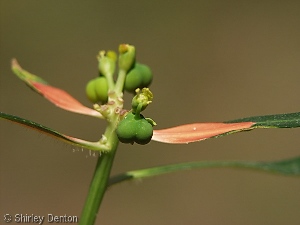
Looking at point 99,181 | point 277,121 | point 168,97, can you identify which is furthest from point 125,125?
point 168,97

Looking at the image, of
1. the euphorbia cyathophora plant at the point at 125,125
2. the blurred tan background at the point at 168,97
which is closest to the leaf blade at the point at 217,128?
the euphorbia cyathophora plant at the point at 125,125

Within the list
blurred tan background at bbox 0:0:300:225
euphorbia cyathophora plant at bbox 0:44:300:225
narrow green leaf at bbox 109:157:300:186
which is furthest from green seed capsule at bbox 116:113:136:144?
blurred tan background at bbox 0:0:300:225

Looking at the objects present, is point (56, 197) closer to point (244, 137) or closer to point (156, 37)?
point (244, 137)

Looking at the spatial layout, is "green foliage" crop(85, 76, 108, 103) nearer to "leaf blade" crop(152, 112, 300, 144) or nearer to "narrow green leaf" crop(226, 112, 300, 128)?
"leaf blade" crop(152, 112, 300, 144)

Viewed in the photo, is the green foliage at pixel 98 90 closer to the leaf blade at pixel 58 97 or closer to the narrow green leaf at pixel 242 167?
the leaf blade at pixel 58 97

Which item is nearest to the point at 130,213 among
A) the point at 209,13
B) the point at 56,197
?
the point at 56,197

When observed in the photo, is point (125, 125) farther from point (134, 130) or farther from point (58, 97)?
point (58, 97)

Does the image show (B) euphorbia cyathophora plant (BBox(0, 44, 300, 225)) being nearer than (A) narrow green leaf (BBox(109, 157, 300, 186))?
No
